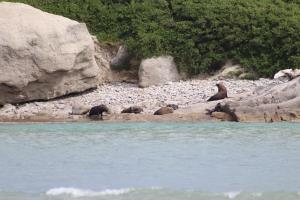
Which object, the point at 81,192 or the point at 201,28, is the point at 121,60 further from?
the point at 81,192

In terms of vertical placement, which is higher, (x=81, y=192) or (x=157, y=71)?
(x=157, y=71)

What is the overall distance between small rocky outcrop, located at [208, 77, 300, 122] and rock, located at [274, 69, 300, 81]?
2000 mm

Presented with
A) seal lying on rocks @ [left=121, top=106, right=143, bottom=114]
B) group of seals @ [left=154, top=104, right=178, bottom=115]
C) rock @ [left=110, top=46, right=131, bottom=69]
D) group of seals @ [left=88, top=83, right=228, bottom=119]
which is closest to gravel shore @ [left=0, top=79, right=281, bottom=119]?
seal lying on rocks @ [left=121, top=106, right=143, bottom=114]

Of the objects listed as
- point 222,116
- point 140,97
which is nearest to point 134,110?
point 140,97

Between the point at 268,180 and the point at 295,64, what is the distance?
60.3ft

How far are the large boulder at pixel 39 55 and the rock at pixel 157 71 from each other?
2689 mm

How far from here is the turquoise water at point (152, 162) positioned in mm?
11914

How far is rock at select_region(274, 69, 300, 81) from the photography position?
2697 cm

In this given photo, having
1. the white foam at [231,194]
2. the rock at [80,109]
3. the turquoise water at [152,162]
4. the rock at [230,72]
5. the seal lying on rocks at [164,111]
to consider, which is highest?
the rock at [230,72]

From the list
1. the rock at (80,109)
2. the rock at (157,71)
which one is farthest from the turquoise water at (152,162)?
the rock at (157,71)

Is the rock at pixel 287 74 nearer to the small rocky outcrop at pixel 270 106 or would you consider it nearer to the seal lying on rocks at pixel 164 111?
the small rocky outcrop at pixel 270 106

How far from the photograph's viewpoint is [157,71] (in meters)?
31.8

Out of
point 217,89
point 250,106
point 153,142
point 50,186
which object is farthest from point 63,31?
point 50,186

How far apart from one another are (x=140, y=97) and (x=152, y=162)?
14.1 metres
